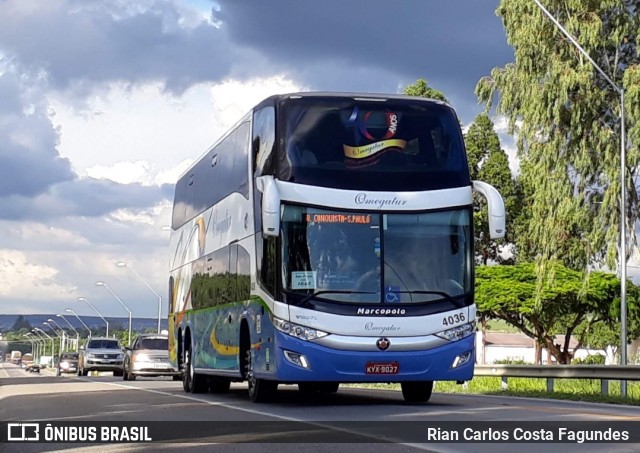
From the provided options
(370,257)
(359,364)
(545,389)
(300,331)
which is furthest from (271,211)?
(545,389)

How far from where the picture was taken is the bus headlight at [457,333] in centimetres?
1802

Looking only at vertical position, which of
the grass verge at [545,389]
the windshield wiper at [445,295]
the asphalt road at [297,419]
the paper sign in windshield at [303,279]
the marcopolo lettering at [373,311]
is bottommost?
the asphalt road at [297,419]

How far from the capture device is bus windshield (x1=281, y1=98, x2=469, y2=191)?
59.5 feet

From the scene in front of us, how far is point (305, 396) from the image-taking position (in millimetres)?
23234

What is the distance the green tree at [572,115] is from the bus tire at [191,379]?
15.9 metres

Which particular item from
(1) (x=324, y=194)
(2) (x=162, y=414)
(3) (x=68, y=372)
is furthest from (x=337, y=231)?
(3) (x=68, y=372)

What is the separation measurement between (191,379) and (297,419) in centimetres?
1097

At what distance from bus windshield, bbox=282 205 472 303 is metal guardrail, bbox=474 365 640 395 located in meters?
5.34

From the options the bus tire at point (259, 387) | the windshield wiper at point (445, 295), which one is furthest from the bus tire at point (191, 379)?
the windshield wiper at point (445, 295)

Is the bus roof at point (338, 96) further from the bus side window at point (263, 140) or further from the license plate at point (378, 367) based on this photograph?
the license plate at point (378, 367)

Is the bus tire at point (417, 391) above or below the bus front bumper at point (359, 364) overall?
below

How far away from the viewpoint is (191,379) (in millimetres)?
26188

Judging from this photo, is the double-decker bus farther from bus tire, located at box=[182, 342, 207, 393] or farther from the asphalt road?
bus tire, located at box=[182, 342, 207, 393]

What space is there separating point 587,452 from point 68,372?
5758cm
